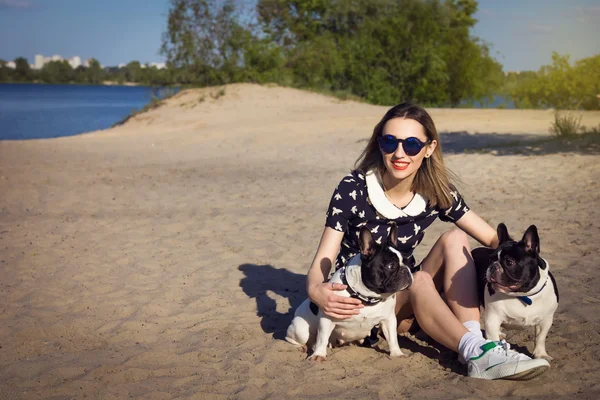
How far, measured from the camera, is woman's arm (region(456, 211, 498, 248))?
446 centimetres

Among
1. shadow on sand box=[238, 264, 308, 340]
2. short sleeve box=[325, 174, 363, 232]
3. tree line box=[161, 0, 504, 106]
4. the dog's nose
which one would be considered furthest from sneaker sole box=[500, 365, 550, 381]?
tree line box=[161, 0, 504, 106]

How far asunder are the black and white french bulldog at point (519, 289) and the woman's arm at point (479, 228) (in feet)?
1.18

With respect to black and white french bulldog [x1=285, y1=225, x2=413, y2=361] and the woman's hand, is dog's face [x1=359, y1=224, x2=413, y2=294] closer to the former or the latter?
black and white french bulldog [x1=285, y1=225, x2=413, y2=361]

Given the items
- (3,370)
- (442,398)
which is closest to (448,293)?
(442,398)

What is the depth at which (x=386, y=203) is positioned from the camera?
14.0 ft

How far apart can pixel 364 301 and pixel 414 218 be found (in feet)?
2.56

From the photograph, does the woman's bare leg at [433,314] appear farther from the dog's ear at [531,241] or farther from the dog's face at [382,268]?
the dog's ear at [531,241]

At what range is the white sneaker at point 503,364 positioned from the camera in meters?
3.66

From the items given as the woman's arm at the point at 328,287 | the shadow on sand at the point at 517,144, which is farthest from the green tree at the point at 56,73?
the woman's arm at the point at 328,287

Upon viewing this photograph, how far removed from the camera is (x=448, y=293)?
4320mm

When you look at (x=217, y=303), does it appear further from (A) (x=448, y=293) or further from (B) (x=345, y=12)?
(B) (x=345, y=12)

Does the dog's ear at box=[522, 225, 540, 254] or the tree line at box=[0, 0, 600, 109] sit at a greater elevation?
the tree line at box=[0, 0, 600, 109]

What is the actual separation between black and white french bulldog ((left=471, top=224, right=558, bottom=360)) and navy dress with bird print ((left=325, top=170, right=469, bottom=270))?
0.57 m

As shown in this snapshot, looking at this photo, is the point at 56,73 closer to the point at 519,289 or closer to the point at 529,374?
the point at 519,289
